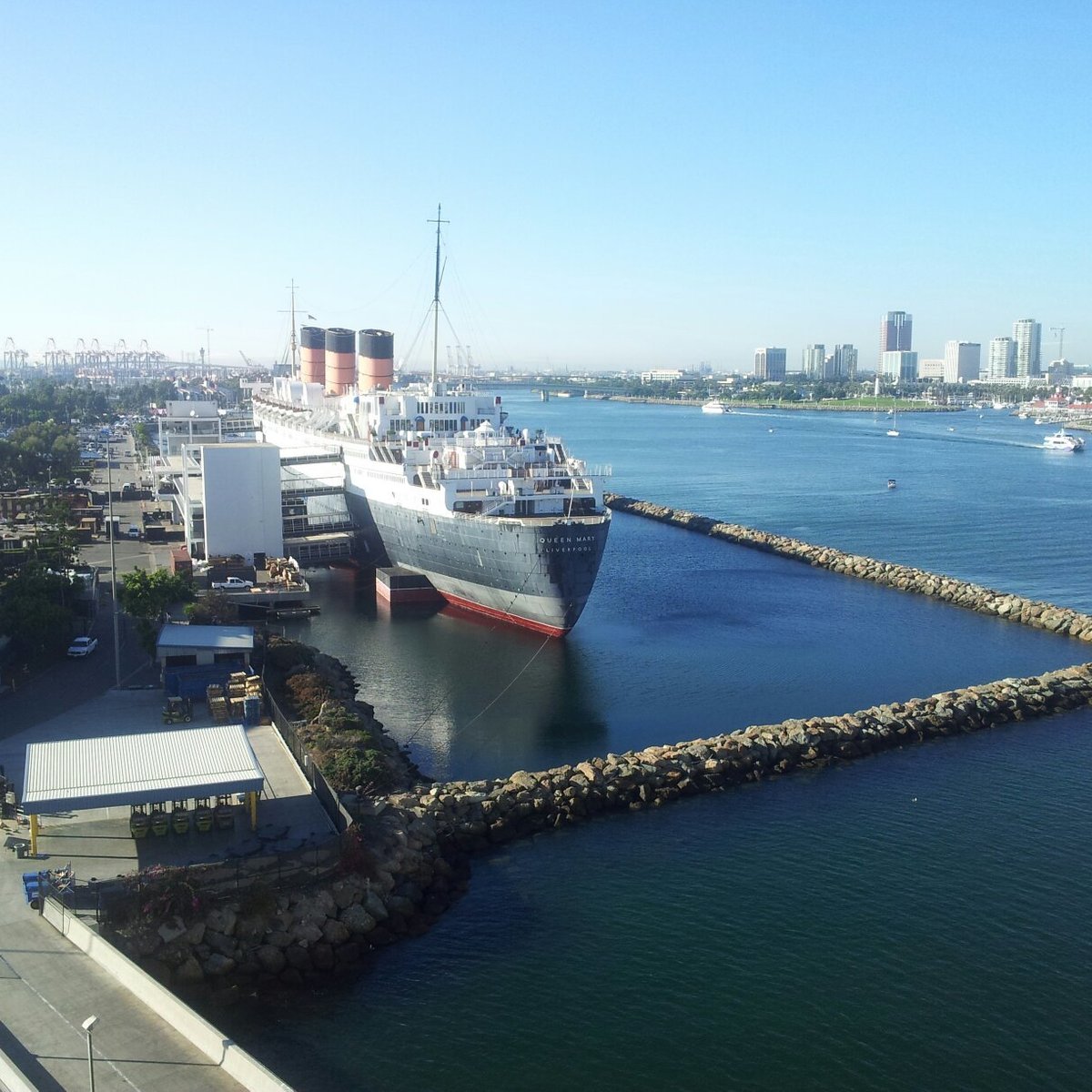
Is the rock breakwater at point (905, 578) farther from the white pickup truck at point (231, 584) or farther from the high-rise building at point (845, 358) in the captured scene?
the high-rise building at point (845, 358)

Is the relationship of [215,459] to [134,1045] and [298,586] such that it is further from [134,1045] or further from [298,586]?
[134,1045]

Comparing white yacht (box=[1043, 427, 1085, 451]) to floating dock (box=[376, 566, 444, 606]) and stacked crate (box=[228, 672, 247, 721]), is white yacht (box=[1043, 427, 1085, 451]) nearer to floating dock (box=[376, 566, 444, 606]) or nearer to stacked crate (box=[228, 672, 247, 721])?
floating dock (box=[376, 566, 444, 606])

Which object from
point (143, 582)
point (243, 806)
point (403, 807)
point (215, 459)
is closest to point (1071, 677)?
point (403, 807)

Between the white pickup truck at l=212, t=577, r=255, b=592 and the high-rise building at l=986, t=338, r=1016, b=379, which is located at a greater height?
the high-rise building at l=986, t=338, r=1016, b=379

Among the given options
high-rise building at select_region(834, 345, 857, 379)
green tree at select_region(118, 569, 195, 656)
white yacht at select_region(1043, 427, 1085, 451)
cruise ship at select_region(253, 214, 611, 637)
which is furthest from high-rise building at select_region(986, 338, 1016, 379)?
green tree at select_region(118, 569, 195, 656)

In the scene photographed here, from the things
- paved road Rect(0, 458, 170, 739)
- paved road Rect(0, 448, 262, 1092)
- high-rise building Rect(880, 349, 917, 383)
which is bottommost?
paved road Rect(0, 448, 262, 1092)

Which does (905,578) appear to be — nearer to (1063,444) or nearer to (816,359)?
(1063,444)

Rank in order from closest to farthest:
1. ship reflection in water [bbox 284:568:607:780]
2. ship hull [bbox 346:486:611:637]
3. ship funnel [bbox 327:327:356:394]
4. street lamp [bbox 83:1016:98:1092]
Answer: street lamp [bbox 83:1016:98:1092], ship reflection in water [bbox 284:568:607:780], ship hull [bbox 346:486:611:637], ship funnel [bbox 327:327:356:394]

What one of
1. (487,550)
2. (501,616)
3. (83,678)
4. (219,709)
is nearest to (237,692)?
(219,709)
